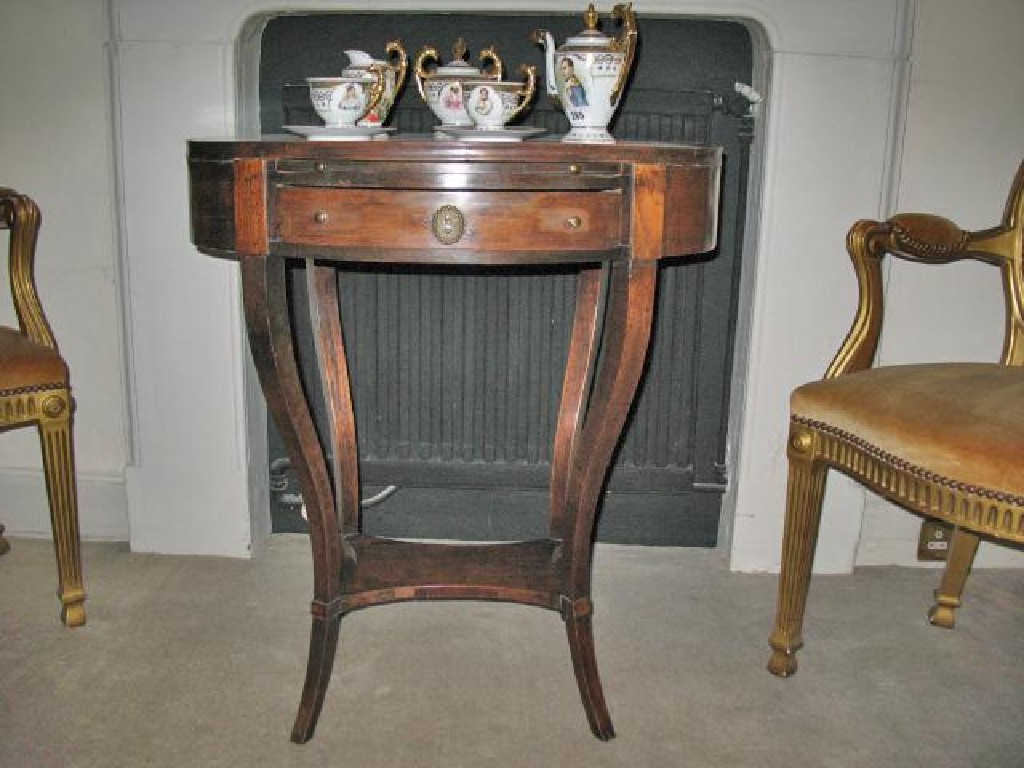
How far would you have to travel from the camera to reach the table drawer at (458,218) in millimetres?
1341

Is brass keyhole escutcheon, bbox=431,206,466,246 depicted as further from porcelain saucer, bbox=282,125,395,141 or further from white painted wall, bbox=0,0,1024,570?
white painted wall, bbox=0,0,1024,570

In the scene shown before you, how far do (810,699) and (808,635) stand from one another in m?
0.24

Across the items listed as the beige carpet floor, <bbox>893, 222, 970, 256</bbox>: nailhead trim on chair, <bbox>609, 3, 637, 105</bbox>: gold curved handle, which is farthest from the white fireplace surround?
<bbox>609, 3, 637, 105</bbox>: gold curved handle

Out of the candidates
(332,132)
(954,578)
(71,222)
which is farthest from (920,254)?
(71,222)

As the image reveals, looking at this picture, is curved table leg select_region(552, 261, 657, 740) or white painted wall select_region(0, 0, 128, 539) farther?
white painted wall select_region(0, 0, 128, 539)

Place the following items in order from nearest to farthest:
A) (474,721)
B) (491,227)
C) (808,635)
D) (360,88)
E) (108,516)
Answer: (491,227) → (360,88) → (474,721) → (808,635) → (108,516)

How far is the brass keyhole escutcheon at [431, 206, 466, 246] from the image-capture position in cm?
134

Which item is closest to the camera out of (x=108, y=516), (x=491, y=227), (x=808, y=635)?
(x=491, y=227)

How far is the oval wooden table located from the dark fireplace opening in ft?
2.10

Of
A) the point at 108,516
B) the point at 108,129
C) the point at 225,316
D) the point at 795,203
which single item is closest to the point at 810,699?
the point at 795,203

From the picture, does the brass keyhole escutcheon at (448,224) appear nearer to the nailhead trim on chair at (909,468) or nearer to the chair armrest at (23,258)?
the nailhead trim on chair at (909,468)

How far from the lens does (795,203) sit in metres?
2.05

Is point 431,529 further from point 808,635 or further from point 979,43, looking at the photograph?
point 979,43

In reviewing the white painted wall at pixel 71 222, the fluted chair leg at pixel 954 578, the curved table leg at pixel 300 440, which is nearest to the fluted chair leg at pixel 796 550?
the fluted chair leg at pixel 954 578
